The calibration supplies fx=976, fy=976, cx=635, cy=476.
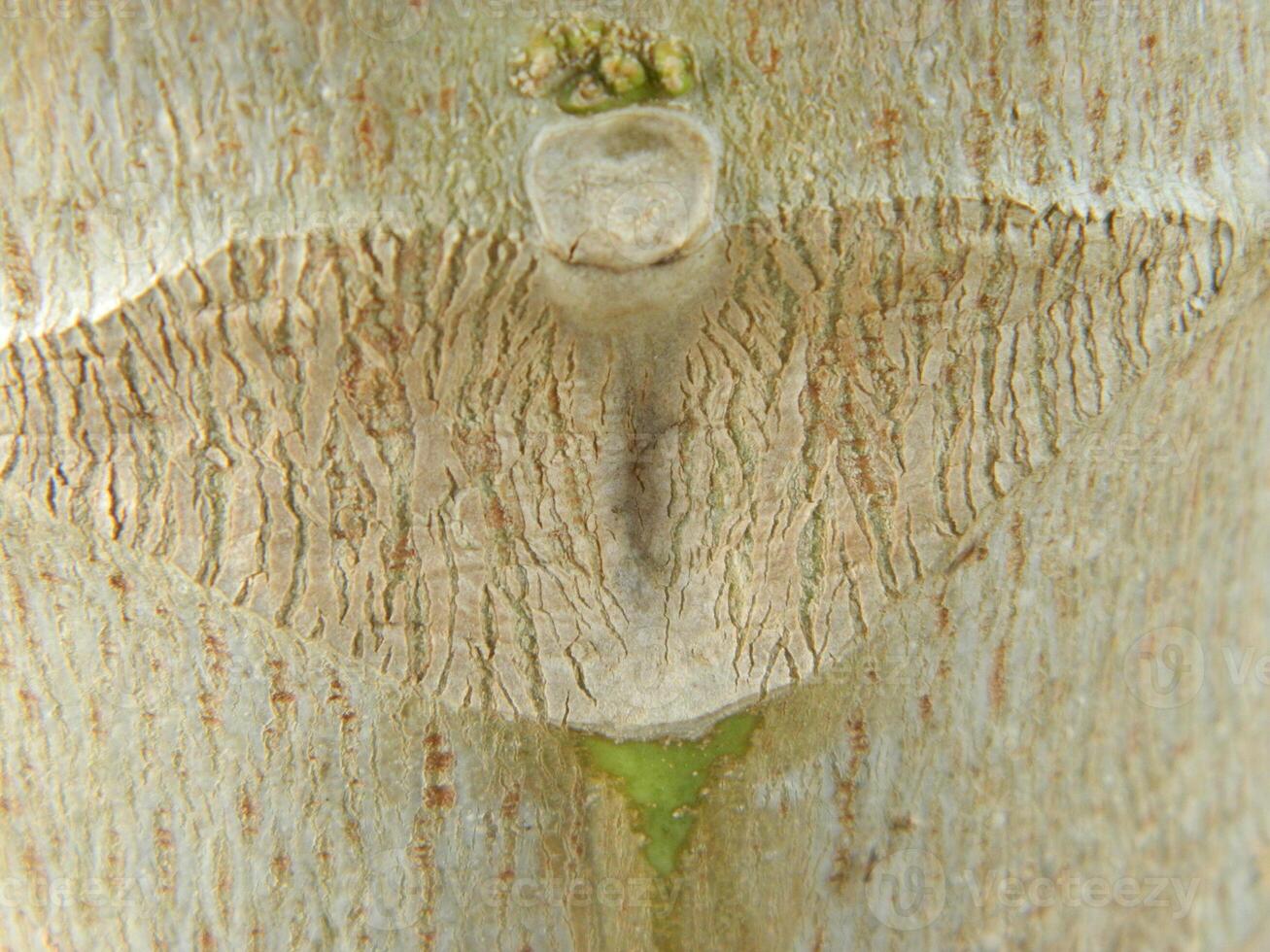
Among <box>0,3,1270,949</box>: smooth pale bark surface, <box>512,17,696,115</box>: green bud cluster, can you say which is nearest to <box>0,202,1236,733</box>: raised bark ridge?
<box>0,3,1270,949</box>: smooth pale bark surface

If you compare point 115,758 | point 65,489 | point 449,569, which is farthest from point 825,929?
point 65,489

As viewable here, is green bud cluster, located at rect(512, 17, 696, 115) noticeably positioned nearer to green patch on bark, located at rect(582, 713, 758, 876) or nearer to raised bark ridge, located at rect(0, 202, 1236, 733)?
raised bark ridge, located at rect(0, 202, 1236, 733)

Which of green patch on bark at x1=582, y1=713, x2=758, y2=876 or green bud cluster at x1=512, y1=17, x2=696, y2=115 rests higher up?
green bud cluster at x1=512, y1=17, x2=696, y2=115

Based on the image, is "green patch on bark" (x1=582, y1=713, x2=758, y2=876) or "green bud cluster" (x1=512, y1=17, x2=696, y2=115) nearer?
"green bud cluster" (x1=512, y1=17, x2=696, y2=115)

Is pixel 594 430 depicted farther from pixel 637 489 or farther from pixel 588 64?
pixel 588 64

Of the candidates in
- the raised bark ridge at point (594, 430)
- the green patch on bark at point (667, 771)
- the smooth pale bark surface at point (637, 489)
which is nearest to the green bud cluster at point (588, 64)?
the smooth pale bark surface at point (637, 489)

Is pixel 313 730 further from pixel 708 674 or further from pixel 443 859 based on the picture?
pixel 708 674

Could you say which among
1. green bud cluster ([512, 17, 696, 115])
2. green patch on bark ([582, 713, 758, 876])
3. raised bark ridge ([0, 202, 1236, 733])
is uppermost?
green bud cluster ([512, 17, 696, 115])

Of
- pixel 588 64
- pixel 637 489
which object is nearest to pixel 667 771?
pixel 637 489
